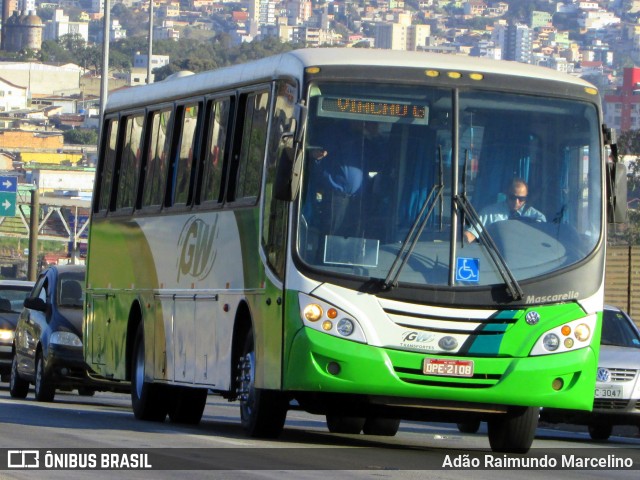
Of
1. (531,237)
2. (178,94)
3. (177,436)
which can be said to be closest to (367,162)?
(531,237)

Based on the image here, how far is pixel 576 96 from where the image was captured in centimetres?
1427

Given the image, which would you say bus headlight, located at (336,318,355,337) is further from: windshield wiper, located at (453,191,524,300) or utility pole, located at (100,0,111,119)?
utility pole, located at (100,0,111,119)

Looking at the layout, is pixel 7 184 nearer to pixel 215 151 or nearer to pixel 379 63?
pixel 215 151

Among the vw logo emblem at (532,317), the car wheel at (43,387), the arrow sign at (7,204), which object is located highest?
the vw logo emblem at (532,317)

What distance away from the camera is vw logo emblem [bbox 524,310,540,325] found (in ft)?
44.5

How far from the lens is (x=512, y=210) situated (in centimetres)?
1382

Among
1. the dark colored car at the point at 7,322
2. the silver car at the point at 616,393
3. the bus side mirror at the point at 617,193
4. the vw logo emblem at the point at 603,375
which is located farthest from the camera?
the dark colored car at the point at 7,322

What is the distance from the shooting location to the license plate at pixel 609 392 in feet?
63.4

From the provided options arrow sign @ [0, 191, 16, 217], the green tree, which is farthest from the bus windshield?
arrow sign @ [0, 191, 16, 217]

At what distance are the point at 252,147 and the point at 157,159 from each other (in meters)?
2.95

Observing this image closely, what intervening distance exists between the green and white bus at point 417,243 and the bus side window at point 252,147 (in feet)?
0.11

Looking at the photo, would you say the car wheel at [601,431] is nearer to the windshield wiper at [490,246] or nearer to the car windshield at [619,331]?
the car windshield at [619,331]

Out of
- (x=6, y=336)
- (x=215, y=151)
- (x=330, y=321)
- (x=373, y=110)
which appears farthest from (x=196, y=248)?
(x=6, y=336)

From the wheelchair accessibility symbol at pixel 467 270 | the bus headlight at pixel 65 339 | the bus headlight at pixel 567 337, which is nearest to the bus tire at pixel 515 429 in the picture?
the bus headlight at pixel 567 337
